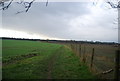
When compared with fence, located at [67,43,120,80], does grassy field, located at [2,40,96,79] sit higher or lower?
lower

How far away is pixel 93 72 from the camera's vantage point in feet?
44.2

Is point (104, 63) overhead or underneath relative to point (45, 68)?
overhead

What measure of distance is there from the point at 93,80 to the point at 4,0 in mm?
6736

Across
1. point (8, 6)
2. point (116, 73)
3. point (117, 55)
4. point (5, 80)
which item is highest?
point (8, 6)

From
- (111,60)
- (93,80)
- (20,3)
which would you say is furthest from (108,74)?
(20,3)

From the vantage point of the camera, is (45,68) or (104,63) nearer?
(104,63)

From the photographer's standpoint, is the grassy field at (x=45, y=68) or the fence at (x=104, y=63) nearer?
the fence at (x=104, y=63)

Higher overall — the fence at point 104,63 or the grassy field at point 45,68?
the fence at point 104,63

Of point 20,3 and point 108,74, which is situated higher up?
point 20,3

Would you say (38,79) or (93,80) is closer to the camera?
(93,80)

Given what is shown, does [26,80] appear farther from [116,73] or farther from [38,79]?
[116,73]

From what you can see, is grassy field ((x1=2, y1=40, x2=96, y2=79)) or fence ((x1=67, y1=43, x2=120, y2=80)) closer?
fence ((x1=67, y1=43, x2=120, y2=80))

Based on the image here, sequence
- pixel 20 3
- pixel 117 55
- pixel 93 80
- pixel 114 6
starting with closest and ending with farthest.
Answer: pixel 20 3
pixel 114 6
pixel 117 55
pixel 93 80

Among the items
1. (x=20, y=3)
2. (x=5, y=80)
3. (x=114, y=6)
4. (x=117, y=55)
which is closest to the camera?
(x=20, y=3)
